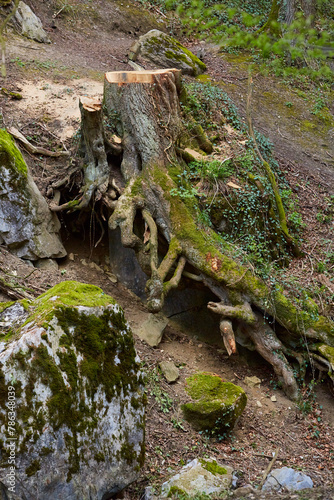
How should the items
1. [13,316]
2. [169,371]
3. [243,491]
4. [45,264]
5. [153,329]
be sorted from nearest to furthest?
[13,316] < [243,491] < [169,371] < [153,329] < [45,264]

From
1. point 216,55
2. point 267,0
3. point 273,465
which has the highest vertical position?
point 267,0

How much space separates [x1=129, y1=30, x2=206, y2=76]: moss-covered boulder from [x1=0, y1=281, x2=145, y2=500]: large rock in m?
9.46

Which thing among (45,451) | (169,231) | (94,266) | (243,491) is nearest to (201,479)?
(243,491)

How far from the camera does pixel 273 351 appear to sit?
638 centimetres

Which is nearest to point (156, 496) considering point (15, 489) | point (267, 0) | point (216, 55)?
point (15, 489)

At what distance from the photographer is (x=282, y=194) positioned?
27.7ft

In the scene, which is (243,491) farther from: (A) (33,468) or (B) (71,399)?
(A) (33,468)

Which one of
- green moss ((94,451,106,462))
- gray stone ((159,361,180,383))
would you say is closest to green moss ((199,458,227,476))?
gray stone ((159,361,180,383))

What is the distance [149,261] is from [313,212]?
4067 mm

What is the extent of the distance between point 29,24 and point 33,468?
38.8 ft

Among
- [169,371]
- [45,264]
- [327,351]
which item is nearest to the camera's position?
[169,371]

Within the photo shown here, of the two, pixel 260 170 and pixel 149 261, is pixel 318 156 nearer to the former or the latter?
pixel 260 170

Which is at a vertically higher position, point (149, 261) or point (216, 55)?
point (216, 55)

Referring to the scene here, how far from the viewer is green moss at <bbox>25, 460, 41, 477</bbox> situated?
3.26 meters
